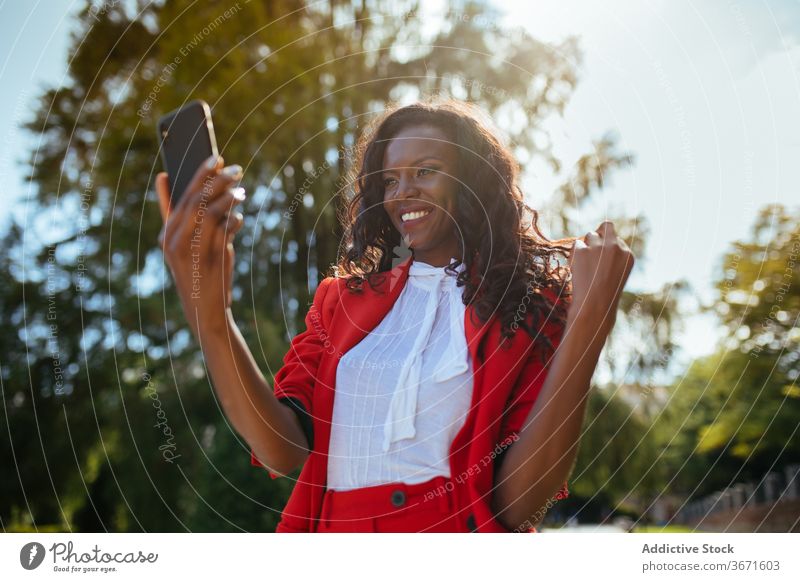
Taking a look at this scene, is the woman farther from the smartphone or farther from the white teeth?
the smartphone

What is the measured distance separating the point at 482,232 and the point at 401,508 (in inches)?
30.9

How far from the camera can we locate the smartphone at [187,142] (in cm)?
168

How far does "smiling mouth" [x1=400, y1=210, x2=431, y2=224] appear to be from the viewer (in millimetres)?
2115

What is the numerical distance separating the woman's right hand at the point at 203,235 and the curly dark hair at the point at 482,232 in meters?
0.80

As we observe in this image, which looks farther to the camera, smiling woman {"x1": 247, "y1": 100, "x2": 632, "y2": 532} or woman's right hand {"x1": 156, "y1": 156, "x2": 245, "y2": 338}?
smiling woman {"x1": 247, "y1": 100, "x2": 632, "y2": 532}

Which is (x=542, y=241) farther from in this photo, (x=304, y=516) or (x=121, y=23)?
(x=121, y=23)

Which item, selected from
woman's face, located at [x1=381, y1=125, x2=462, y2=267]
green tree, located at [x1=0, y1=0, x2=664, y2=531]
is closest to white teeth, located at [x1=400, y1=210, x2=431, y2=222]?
woman's face, located at [x1=381, y1=125, x2=462, y2=267]

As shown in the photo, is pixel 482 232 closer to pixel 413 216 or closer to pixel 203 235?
pixel 413 216

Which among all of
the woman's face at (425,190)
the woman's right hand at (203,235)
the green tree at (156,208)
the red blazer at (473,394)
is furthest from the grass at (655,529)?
the green tree at (156,208)

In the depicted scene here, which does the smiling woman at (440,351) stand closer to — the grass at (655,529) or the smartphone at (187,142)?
the smartphone at (187,142)

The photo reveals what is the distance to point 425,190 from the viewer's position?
2098 millimetres

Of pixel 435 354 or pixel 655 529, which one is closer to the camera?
pixel 435 354

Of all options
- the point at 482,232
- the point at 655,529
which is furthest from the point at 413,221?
the point at 655,529
